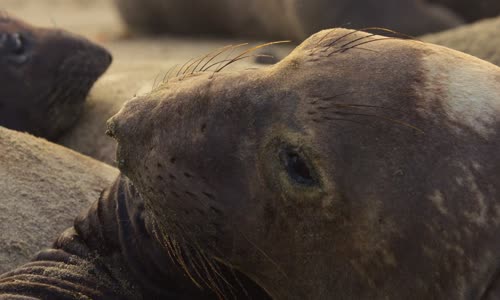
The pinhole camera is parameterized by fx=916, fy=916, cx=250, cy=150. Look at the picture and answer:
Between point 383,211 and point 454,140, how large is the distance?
276 millimetres

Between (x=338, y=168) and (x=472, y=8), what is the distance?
247 inches

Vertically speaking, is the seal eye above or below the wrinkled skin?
below

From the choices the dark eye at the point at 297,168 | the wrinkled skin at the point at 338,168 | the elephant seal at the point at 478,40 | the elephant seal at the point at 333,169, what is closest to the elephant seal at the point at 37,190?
the elephant seal at the point at 333,169

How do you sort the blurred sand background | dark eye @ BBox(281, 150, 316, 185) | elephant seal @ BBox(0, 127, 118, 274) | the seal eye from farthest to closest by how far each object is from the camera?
the blurred sand background, the seal eye, elephant seal @ BBox(0, 127, 118, 274), dark eye @ BBox(281, 150, 316, 185)

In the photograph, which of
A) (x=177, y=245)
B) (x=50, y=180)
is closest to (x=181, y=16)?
(x=50, y=180)

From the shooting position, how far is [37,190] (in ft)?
12.7

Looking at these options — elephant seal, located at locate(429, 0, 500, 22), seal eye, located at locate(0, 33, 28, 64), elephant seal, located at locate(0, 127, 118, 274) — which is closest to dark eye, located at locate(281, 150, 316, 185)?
elephant seal, located at locate(0, 127, 118, 274)

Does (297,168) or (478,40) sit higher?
(297,168)

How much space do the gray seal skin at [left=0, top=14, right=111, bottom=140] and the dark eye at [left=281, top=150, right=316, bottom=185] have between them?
280 centimetres

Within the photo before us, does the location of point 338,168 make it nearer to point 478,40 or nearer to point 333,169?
point 333,169

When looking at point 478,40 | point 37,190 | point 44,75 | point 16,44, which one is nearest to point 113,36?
point 16,44

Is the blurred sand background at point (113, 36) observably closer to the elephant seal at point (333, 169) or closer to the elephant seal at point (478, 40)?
the elephant seal at point (478, 40)

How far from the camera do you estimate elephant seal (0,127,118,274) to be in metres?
3.68

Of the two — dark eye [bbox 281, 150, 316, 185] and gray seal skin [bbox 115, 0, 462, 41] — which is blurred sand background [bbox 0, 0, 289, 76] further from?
dark eye [bbox 281, 150, 316, 185]
